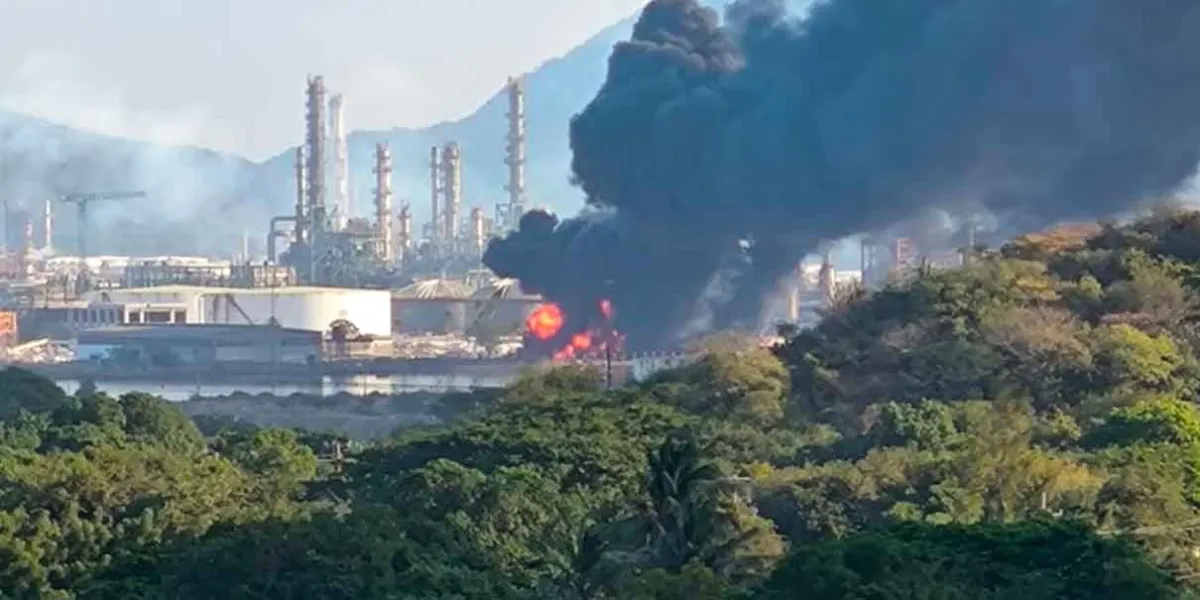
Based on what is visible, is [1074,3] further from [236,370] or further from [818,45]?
[236,370]

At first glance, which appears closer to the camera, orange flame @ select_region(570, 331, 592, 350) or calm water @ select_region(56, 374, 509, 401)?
orange flame @ select_region(570, 331, 592, 350)

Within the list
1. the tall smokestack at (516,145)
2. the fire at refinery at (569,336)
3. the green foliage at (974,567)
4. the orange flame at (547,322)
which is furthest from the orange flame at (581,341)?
the green foliage at (974,567)

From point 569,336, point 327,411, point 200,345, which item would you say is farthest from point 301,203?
point 327,411

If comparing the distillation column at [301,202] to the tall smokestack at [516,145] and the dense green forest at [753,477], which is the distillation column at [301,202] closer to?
the tall smokestack at [516,145]

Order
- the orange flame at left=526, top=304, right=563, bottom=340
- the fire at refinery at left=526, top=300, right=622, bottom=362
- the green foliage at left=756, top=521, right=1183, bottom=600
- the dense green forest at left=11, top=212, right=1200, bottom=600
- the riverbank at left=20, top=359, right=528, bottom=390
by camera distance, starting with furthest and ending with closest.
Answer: the riverbank at left=20, top=359, right=528, bottom=390, the orange flame at left=526, top=304, right=563, bottom=340, the fire at refinery at left=526, top=300, right=622, bottom=362, the dense green forest at left=11, top=212, right=1200, bottom=600, the green foliage at left=756, top=521, right=1183, bottom=600

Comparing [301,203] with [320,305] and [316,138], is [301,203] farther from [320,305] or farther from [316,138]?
[320,305]

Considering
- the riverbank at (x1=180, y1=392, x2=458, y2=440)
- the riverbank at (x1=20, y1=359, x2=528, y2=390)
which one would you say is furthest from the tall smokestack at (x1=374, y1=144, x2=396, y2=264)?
the riverbank at (x1=180, y1=392, x2=458, y2=440)

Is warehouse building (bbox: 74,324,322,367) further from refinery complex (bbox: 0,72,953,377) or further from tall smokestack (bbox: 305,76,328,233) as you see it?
tall smokestack (bbox: 305,76,328,233)
